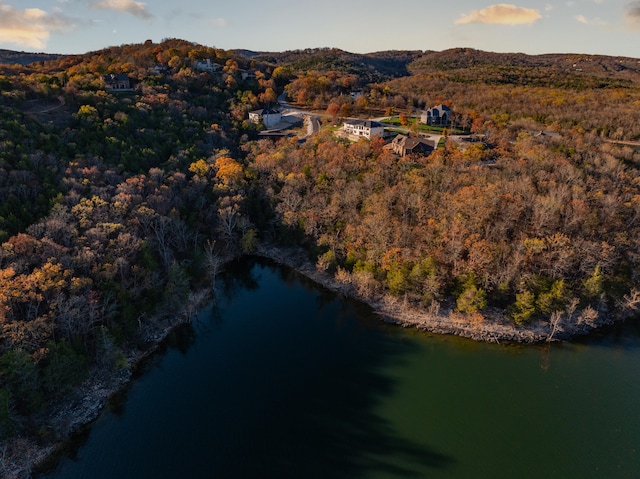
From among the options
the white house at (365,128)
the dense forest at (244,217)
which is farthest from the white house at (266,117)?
the white house at (365,128)

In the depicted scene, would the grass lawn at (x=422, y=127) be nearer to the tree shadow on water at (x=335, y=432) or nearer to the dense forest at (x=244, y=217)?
the dense forest at (x=244, y=217)

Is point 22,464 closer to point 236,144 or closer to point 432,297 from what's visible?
point 432,297

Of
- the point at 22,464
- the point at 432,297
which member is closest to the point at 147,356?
the point at 22,464

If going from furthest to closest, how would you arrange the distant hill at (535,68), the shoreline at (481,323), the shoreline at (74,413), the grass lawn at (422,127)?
1. the distant hill at (535,68)
2. the grass lawn at (422,127)
3. the shoreline at (481,323)
4. the shoreline at (74,413)

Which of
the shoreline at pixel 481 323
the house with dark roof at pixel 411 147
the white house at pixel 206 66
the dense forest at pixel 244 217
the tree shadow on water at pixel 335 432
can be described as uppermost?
the white house at pixel 206 66

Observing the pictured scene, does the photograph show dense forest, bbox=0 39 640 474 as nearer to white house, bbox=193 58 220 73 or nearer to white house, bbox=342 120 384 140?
white house, bbox=342 120 384 140

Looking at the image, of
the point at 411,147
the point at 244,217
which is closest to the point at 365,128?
the point at 411,147

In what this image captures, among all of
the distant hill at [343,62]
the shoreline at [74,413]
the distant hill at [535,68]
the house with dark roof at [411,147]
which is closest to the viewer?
the shoreline at [74,413]
